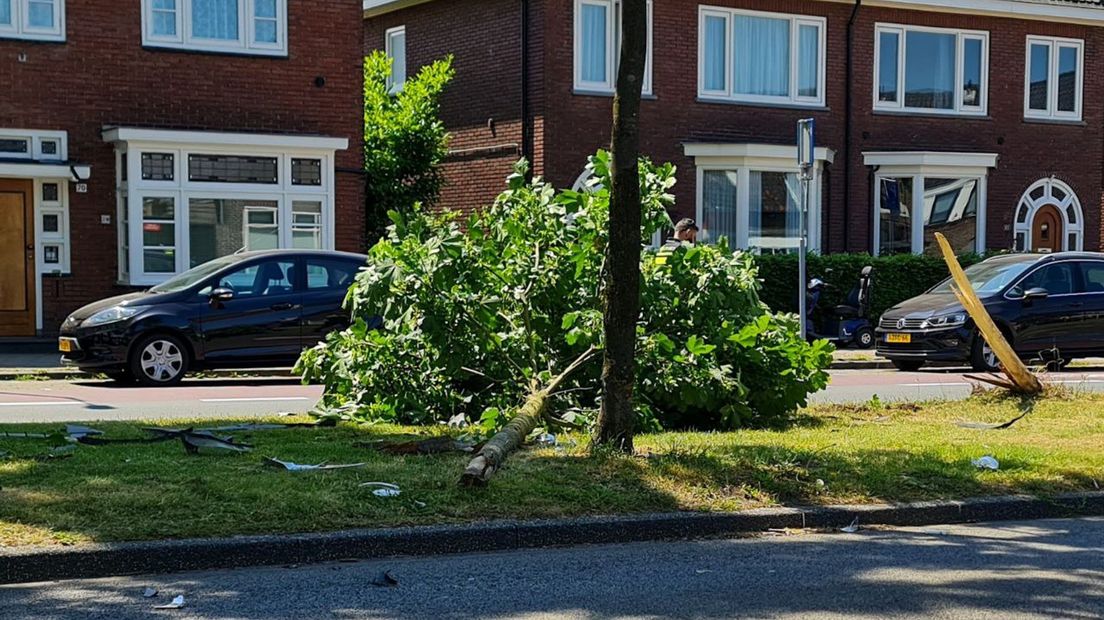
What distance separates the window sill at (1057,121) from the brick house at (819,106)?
1.7 inches

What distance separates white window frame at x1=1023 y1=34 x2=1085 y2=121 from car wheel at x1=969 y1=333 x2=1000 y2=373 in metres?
12.0

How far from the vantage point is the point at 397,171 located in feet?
76.3

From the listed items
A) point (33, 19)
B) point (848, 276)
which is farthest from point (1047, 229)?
point (33, 19)

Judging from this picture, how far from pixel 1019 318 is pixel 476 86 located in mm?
11447

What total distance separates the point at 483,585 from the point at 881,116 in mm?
22361

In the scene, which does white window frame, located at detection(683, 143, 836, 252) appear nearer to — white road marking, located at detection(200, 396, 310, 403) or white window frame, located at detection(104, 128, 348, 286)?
white window frame, located at detection(104, 128, 348, 286)

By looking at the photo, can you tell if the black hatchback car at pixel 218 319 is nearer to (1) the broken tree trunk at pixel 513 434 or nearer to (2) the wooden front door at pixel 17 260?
(2) the wooden front door at pixel 17 260

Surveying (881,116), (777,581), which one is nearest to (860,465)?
(777,581)

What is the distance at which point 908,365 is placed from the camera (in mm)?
18859

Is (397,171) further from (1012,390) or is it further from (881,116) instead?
(1012,390)

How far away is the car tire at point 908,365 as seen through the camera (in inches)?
727

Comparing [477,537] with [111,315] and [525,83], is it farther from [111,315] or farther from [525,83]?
[525,83]

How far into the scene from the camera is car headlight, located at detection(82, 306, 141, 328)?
1526 centimetres

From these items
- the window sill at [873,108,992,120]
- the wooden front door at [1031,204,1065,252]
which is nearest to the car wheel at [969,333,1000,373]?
the window sill at [873,108,992,120]
